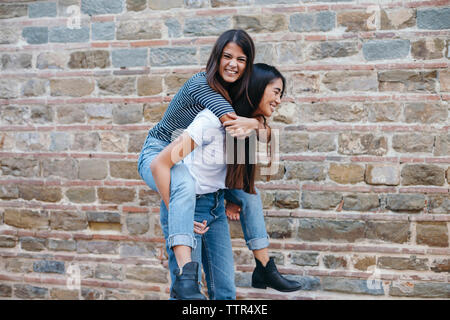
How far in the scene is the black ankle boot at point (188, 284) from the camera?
189cm

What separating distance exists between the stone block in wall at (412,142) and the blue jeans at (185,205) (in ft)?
5.24

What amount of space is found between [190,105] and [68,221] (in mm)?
2237

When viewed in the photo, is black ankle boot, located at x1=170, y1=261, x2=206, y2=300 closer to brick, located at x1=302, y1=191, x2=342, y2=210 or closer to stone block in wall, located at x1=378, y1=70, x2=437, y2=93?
brick, located at x1=302, y1=191, x2=342, y2=210

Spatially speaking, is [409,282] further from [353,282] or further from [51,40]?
[51,40]

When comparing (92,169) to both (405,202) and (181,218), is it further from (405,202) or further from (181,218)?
(405,202)

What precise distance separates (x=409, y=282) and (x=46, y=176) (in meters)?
3.55

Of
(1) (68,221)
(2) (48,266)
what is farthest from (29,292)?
(1) (68,221)

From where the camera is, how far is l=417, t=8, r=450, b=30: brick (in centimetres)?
313

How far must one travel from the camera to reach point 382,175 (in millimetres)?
3254

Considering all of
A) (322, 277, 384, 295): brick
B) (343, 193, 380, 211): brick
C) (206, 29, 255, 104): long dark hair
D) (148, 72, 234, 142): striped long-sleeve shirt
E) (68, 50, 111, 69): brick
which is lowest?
(322, 277, 384, 295): brick

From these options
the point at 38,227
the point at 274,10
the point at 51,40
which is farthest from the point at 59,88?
the point at 274,10

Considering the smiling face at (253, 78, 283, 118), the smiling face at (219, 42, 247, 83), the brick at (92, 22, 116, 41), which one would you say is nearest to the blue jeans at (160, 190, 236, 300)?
the smiling face at (253, 78, 283, 118)

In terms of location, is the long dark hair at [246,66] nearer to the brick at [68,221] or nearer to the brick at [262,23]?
the brick at [262,23]

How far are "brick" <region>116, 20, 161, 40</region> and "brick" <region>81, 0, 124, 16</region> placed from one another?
5.8 inches
